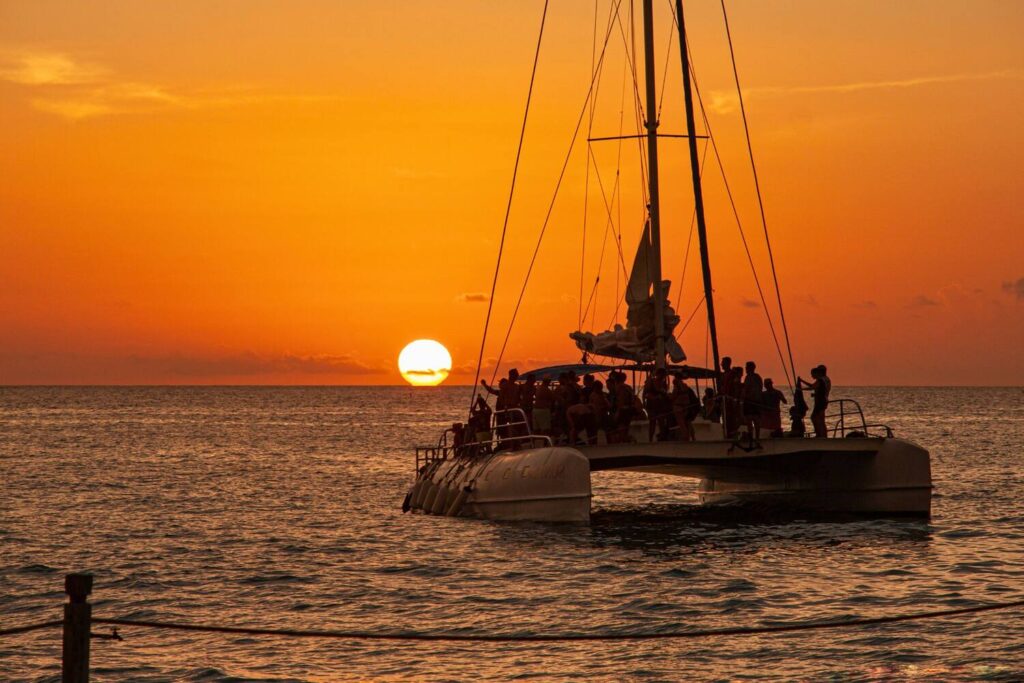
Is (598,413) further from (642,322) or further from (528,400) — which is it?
(642,322)

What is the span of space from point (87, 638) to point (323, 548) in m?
17.8

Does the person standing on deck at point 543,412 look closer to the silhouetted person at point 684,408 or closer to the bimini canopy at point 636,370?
the bimini canopy at point 636,370

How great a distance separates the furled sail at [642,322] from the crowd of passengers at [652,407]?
1236mm

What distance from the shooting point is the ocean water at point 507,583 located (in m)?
14.5

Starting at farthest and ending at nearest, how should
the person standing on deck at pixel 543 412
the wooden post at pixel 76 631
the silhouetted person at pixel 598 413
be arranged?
the person standing on deck at pixel 543 412, the silhouetted person at pixel 598 413, the wooden post at pixel 76 631

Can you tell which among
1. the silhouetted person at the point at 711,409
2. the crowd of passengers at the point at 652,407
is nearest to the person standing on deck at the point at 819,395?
the crowd of passengers at the point at 652,407

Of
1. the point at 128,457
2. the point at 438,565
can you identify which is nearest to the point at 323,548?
the point at 438,565

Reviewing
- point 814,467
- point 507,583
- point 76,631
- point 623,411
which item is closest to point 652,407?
point 623,411

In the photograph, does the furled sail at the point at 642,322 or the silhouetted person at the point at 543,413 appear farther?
the furled sail at the point at 642,322

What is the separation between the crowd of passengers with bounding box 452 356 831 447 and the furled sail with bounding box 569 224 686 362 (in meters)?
1.24

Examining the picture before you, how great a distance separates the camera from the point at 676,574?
2103 cm

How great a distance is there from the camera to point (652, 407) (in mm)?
25781

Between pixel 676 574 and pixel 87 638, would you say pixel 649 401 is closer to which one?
pixel 676 574

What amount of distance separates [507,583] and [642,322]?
9.82 m
